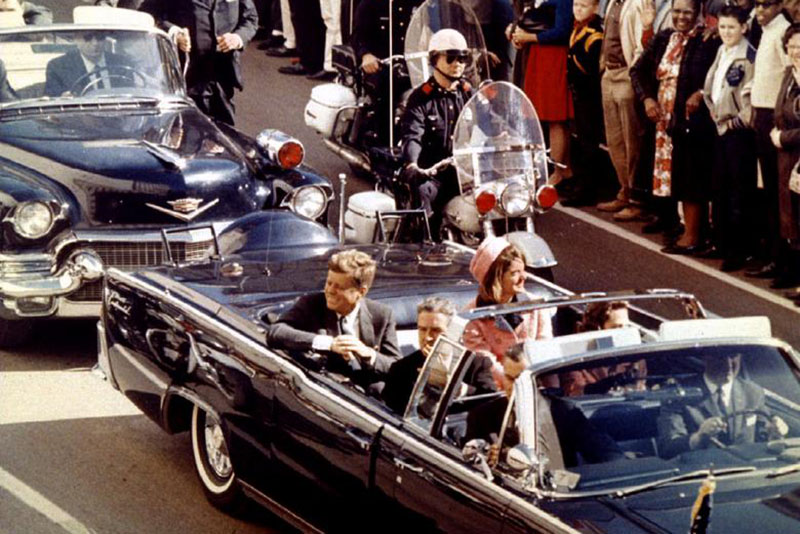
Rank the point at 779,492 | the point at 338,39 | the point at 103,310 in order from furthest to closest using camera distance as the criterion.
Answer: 1. the point at 338,39
2. the point at 103,310
3. the point at 779,492

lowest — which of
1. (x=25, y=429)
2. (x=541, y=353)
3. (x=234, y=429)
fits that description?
(x=25, y=429)

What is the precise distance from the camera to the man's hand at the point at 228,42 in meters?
15.0

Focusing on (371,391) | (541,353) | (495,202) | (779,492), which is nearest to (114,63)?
(495,202)

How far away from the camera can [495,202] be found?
10992 millimetres

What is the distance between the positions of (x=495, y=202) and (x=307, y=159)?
5904 mm

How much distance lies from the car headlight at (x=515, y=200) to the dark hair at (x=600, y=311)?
368cm

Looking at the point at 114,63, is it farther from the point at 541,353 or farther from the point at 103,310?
the point at 541,353

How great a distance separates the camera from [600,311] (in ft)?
23.9

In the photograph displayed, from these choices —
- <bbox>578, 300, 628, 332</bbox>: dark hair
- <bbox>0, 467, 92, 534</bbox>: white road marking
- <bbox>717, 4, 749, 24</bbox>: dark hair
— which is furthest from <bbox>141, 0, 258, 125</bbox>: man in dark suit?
<bbox>578, 300, 628, 332</bbox>: dark hair

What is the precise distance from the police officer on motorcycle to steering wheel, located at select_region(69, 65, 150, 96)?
1.99 meters

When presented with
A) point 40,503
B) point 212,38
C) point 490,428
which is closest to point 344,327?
point 490,428

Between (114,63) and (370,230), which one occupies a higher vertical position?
(114,63)

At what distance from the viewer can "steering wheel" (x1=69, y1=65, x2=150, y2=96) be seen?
12.2m

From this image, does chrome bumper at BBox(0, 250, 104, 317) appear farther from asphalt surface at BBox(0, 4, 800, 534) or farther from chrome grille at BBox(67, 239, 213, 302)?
asphalt surface at BBox(0, 4, 800, 534)
